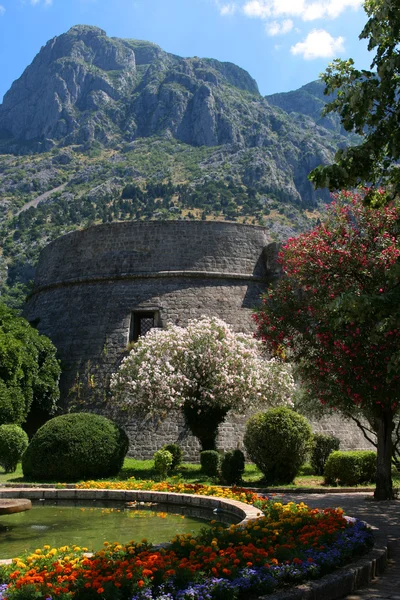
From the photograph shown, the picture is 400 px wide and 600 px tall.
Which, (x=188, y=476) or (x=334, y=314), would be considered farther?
(x=188, y=476)

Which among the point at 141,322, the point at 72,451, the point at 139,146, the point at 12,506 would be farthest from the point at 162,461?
the point at 139,146

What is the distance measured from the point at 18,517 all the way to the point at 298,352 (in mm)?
5985

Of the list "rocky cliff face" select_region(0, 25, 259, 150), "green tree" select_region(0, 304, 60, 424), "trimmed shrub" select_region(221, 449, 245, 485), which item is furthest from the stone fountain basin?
"rocky cliff face" select_region(0, 25, 259, 150)

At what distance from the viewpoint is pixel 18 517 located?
9391 millimetres

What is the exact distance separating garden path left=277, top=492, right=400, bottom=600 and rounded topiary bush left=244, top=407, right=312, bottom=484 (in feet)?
4.46

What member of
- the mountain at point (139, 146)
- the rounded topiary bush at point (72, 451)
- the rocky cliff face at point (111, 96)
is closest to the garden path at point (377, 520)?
the rounded topiary bush at point (72, 451)

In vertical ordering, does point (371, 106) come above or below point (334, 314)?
above

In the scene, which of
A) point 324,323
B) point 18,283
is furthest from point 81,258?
point 18,283

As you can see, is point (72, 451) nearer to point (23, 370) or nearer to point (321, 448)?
point (23, 370)

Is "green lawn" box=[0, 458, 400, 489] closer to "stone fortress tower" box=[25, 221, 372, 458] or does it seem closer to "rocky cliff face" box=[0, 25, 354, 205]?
"stone fortress tower" box=[25, 221, 372, 458]

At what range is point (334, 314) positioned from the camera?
8.77 meters

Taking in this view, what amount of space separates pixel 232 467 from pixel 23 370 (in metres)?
8.29

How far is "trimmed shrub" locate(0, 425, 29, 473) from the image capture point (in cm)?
1531

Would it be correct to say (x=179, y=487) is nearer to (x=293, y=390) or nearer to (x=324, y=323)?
(x=324, y=323)
